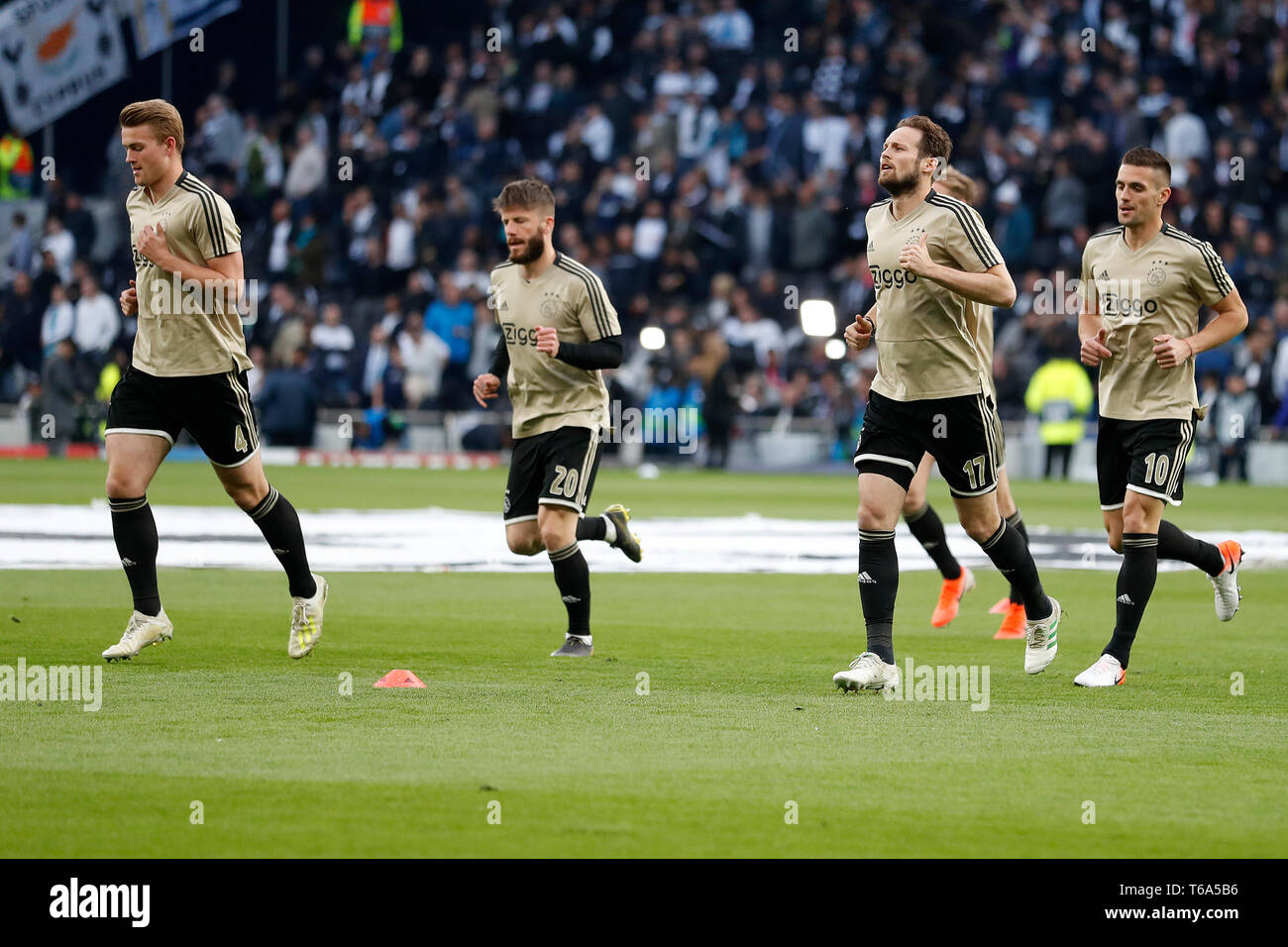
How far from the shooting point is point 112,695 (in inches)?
302

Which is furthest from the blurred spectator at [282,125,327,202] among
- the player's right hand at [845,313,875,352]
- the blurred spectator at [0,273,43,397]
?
the player's right hand at [845,313,875,352]

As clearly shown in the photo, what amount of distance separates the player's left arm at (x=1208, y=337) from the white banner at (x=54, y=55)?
2834cm

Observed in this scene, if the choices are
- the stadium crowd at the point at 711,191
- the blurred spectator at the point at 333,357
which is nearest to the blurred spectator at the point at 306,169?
the stadium crowd at the point at 711,191

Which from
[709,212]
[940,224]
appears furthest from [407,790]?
[709,212]

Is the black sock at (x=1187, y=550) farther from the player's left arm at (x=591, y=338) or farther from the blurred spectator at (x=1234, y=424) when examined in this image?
the blurred spectator at (x=1234, y=424)

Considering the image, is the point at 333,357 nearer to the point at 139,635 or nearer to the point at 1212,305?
the point at 139,635

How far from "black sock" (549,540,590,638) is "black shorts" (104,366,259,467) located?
1.58m

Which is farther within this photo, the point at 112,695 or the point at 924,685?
the point at 924,685

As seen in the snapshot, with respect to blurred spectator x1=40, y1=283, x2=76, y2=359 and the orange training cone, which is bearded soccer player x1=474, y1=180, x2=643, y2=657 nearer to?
the orange training cone

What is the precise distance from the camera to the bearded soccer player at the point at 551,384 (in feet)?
31.2
